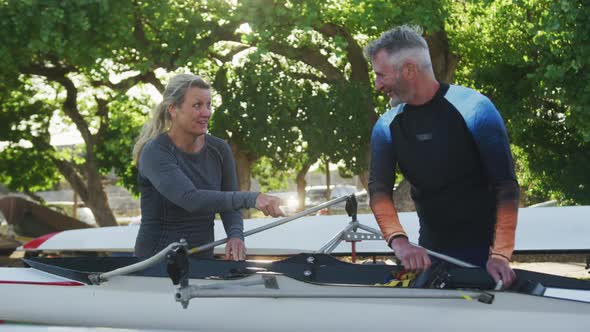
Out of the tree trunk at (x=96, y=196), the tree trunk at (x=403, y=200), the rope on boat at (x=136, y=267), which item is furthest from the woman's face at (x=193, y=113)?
the tree trunk at (x=96, y=196)

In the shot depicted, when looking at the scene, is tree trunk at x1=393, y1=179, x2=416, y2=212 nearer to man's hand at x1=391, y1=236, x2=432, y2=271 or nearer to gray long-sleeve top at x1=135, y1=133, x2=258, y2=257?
gray long-sleeve top at x1=135, y1=133, x2=258, y2=257

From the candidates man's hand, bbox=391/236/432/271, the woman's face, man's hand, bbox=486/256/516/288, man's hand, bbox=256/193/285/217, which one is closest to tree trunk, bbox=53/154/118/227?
the woman's face

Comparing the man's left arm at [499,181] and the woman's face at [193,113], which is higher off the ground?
the woman's face at [193,113]

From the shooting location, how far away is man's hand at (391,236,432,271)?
384 cm

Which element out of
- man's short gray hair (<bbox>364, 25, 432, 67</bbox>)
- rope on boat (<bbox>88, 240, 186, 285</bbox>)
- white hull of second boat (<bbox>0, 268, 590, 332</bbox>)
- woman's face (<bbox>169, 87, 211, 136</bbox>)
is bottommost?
white hull of second boat (<bbox>0, 268, 590, 332</bbox>)

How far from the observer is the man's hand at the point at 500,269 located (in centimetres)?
363

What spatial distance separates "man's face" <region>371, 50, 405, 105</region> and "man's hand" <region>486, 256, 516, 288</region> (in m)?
0.92

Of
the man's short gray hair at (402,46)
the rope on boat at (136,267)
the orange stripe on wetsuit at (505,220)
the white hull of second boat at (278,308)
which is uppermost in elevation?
the man's short gray hair at (402,46)

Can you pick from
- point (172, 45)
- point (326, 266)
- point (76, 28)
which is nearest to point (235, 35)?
point (172, 45)

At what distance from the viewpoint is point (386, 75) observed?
12.5 feet

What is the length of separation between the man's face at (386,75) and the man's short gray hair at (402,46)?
3 cm

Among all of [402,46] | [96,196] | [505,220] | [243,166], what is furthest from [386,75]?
[96,196]

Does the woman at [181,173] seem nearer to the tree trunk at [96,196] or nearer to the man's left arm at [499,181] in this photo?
the man's left arm at [499,181]

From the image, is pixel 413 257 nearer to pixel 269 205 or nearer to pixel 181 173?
pixel 269 205
